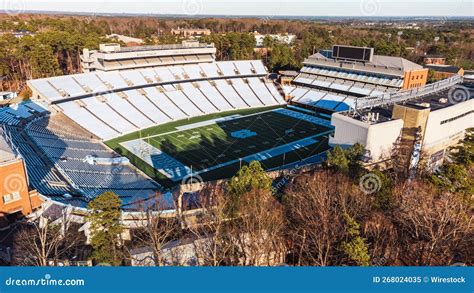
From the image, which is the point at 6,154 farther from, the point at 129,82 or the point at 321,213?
the point at 129,82

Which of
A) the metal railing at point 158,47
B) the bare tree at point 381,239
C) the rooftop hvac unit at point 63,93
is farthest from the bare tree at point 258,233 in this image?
the metal railing at point 158,47

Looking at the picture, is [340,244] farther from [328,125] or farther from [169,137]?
[328,125]

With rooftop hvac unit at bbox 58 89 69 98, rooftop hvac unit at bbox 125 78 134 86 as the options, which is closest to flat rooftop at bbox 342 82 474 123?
rooftop hvac unit at bbox 125 78 134 86

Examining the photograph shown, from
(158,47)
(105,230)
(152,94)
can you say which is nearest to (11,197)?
(105,230)

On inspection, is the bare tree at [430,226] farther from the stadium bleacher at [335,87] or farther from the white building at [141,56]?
the white building at [141,56]

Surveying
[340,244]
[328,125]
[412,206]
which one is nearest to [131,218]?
[340,244]

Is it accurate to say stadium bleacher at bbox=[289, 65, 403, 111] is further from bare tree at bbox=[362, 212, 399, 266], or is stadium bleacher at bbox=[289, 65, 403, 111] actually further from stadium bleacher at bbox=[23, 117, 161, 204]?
bare tree at bbox=[362, 212, 399, 266]
